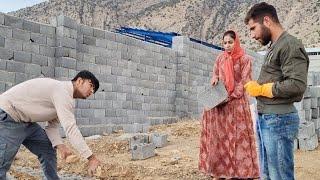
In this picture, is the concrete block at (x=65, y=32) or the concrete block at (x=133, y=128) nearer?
the concrete block at (x=65, y=32)

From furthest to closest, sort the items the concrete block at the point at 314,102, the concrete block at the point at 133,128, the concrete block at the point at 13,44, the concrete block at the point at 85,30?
the concrete block at the point at 133,128 < the concrete block at the point at 85,30 < the concrete block at the point at 314,102 < the concrete block at the point at 13,44

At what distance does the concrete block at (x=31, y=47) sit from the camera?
7992 mm

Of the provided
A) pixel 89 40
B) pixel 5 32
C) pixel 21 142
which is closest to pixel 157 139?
pixel 89 40

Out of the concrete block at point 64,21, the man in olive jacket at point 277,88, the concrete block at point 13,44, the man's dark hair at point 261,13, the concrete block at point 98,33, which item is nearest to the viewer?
the man in olive jacket at point 277,88

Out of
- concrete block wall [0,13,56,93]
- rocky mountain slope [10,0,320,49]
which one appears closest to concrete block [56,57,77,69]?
concrete block wall [0,13,56,93]

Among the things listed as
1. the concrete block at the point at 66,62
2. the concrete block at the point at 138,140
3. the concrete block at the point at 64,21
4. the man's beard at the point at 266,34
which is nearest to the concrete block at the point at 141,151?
the concrete block at the point at 138,140

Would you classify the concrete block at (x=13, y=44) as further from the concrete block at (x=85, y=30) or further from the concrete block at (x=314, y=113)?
the concrete block at (x=314, y=113)

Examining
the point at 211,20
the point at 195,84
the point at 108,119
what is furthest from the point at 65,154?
the point at 211,20

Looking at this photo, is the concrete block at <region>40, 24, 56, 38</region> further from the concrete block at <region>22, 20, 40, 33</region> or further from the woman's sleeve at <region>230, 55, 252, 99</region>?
the woman's sleeve at <region>230, 55, 252, 99</region>

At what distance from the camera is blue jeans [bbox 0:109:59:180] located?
3426mm

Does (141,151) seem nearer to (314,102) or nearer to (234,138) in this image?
(234,138)

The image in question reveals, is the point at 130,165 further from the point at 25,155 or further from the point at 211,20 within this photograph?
the point at 211,20

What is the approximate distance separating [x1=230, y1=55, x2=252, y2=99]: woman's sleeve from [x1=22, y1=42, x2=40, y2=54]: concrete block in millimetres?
4604

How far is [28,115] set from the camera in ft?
11.4
